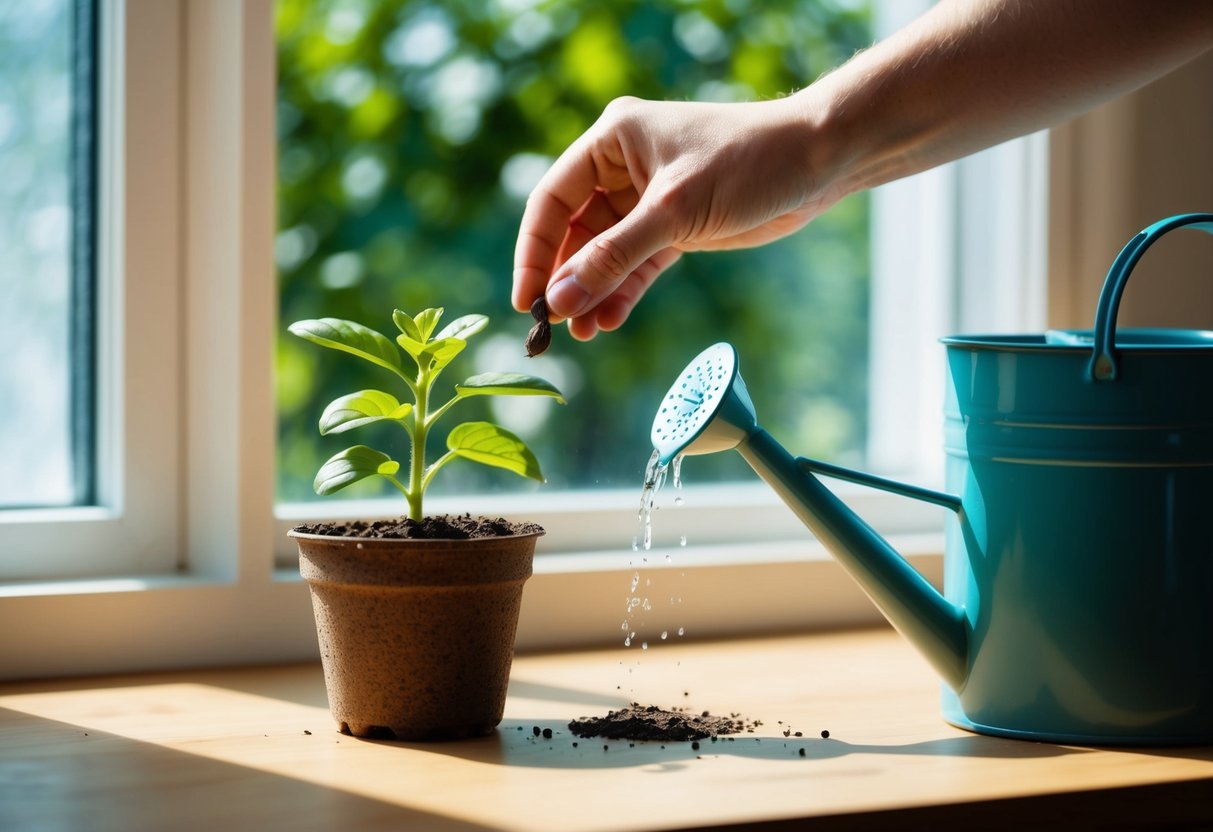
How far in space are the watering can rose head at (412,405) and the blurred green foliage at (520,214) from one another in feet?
1.42

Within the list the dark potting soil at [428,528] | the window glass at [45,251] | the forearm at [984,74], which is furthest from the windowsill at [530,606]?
the forearm at [984,74]

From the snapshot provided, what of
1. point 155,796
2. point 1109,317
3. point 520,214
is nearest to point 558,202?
point 520,214

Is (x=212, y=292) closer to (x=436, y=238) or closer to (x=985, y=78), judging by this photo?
(x=436, y=238)

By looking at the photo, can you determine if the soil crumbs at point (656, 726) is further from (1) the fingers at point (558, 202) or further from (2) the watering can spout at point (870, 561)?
(1) the fingers at point (558, 202)

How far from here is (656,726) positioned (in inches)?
39.1

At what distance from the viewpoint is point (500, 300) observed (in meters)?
1.49

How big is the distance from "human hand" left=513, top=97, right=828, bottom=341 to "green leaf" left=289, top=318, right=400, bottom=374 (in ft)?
0.44

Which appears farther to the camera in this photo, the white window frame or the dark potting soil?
the white window frame

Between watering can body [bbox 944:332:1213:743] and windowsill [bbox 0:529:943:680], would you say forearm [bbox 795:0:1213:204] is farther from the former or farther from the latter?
windowsill [bbox 0:529:943:680]

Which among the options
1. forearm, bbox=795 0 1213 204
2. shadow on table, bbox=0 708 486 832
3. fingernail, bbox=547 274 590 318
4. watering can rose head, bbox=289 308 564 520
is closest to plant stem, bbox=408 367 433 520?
watering can rose head, bbox=289 308 564 520

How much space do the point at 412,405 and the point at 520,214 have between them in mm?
553

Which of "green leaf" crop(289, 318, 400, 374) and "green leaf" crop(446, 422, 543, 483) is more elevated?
"green leaf" crop(289, 318, 400, 374)

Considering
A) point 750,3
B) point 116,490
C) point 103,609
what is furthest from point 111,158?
point 750,3

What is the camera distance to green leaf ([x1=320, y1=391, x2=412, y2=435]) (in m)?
0.94
